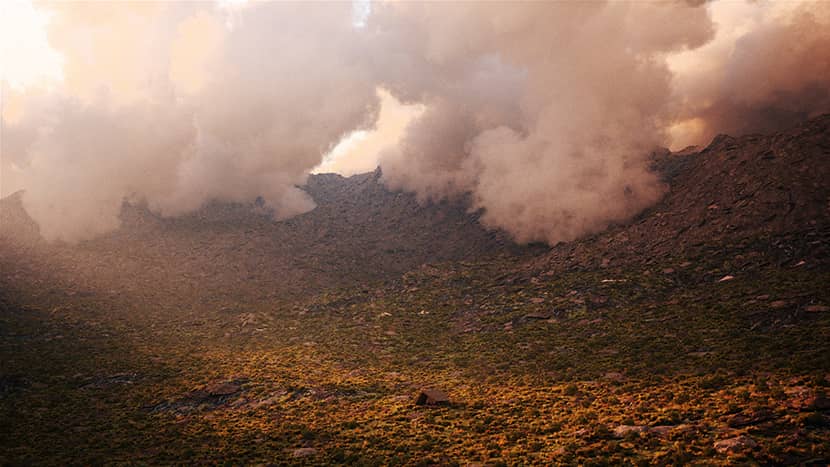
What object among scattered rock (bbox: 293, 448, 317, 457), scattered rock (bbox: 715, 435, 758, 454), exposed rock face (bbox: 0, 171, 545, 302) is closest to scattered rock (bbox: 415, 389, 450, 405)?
scattered rock (bbox: 293, 448, 317, 457)

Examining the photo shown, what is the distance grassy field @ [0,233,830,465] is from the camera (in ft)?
107

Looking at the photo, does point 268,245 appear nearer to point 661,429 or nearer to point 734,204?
point 734,204

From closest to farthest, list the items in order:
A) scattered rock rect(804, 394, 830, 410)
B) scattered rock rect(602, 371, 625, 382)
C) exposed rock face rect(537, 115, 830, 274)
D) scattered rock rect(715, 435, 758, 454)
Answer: scattered rock rect(715, 435, 758, 454) → scattered rock rect(804, 394, 830, 410) → scattered rock rect(602, 371, 625, 382) → exposed rock face rect(537, 115, 830, 274)

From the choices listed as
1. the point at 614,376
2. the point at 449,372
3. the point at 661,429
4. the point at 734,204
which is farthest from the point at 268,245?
the point at 661,429

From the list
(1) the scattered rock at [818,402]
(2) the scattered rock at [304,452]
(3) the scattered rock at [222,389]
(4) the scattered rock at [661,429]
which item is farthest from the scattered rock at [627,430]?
(3) the scattered rock at [222,389]

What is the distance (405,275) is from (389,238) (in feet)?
111

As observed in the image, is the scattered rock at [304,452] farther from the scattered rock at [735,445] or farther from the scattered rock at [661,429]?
the scattered rock at [735,445]

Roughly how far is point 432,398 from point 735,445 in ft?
82.8

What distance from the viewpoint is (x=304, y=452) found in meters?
35.3

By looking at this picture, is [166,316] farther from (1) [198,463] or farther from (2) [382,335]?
(1) [198,463]

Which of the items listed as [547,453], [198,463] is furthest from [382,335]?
[547,453]

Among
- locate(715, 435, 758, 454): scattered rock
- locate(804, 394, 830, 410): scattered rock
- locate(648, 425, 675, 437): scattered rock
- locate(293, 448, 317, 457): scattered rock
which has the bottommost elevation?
locate(715, 435, 758, 454): scattered rock

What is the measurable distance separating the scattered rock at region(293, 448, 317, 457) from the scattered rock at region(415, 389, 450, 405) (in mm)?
12527

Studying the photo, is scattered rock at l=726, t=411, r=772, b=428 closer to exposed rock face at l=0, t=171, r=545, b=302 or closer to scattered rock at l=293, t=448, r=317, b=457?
scattered rock at l=293, t=448, r=317, b=457
